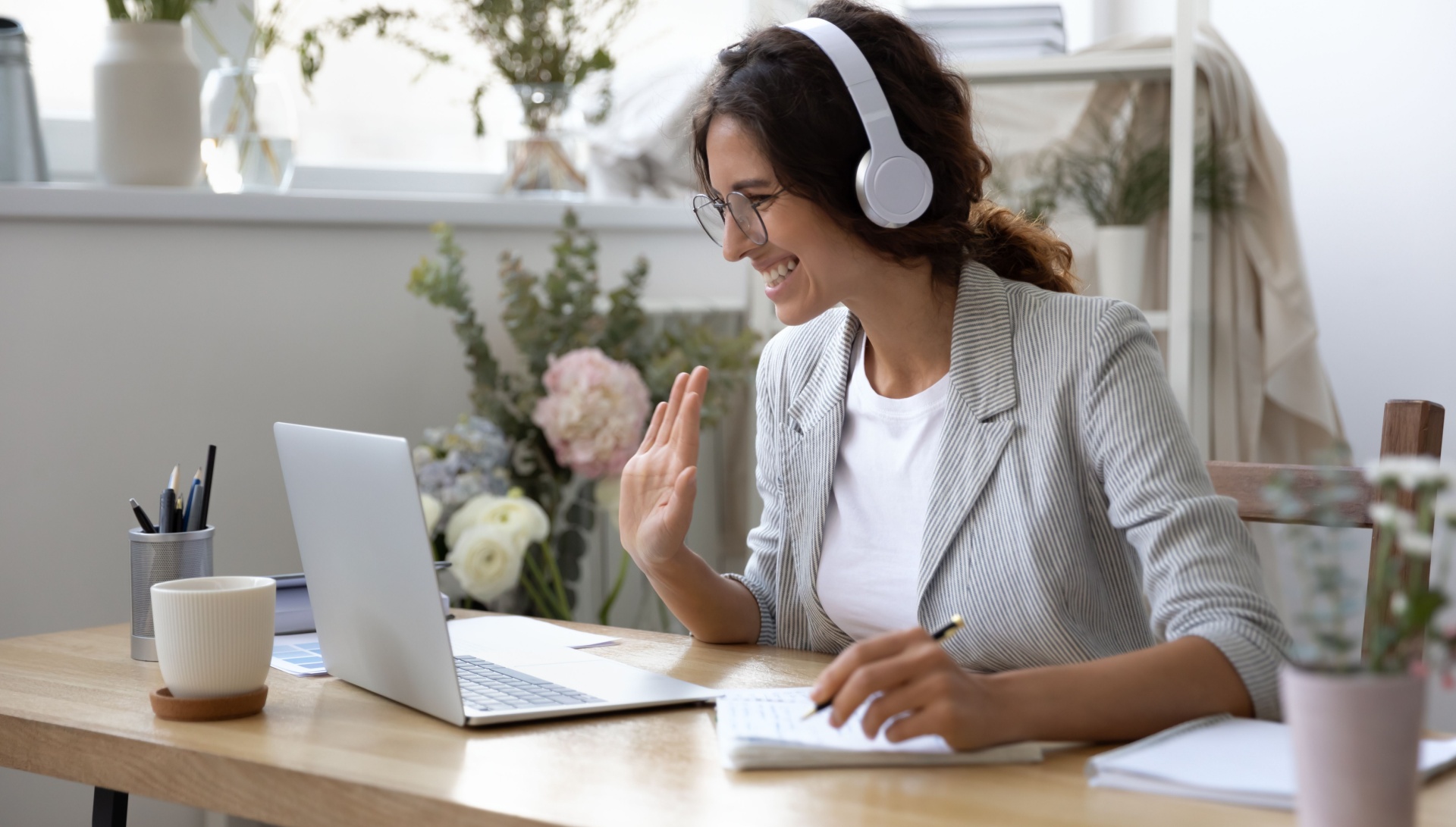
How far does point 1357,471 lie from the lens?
1.40 m

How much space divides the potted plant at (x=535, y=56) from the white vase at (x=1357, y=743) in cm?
205

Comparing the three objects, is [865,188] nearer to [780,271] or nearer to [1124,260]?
[780,271]

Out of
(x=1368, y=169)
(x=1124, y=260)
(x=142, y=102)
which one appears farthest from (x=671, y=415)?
(x=1368, y=169)

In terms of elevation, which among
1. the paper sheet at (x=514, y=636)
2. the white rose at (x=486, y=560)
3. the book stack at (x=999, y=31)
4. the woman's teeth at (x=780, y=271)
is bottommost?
the white rose at (x=486, y=560)

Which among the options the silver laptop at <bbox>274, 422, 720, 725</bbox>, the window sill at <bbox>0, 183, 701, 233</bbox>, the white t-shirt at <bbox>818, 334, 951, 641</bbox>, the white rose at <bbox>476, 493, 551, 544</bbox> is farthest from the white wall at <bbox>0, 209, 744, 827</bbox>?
the white t-shirt at <bbox>818, 334, 951, 641</bbox>

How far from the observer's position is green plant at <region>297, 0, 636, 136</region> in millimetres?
2561

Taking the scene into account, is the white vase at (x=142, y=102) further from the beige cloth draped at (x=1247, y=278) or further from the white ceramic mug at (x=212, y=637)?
the beige cloth draped at (x=1247, y=278)

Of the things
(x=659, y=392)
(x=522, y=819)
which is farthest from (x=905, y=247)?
(x=659, y=392)

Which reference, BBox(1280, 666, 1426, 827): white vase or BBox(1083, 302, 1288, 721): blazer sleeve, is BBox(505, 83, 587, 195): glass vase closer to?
BBox(1083, 302, 1288, 721): blazer sleeve

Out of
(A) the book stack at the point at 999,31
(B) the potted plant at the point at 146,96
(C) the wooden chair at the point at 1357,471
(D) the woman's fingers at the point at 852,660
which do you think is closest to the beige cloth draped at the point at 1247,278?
(A) the book stack at the point at 999,31

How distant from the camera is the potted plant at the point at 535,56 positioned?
2.57 meters

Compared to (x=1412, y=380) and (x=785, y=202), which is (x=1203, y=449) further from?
(x=785, y=202)

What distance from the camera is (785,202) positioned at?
4.83 ft

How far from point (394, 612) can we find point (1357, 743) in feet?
2.29
